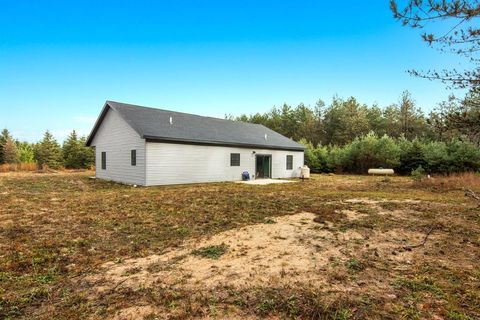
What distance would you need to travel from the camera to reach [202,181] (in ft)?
51.8

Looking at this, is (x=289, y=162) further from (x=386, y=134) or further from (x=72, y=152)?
(x=72, y=152)

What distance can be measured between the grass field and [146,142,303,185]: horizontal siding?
696 cm

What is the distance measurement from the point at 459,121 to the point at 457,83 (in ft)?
1.42

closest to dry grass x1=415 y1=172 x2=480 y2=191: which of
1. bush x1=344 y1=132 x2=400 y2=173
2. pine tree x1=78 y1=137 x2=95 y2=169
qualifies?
bush x1=344 y1=132 x2=400 y2=173

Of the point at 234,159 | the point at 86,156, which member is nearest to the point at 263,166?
the point at 234,159

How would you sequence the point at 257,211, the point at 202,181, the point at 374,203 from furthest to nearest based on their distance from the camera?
A: the point at 202,181 → the point at 374,203 → the point at 257,211

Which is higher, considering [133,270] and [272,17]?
[272,17]

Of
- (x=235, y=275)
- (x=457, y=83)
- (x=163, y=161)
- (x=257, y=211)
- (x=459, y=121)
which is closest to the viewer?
(x=459, y=121)

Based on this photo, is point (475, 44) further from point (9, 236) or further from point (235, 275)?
point (9, 236)

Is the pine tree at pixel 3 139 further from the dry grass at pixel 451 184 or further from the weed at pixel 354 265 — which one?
the dry grass at pixel 451 184

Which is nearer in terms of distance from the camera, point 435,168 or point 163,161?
point 163,161

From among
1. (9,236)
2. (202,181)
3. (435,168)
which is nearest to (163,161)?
(202,181)

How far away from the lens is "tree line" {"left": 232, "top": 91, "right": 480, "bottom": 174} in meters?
2.55

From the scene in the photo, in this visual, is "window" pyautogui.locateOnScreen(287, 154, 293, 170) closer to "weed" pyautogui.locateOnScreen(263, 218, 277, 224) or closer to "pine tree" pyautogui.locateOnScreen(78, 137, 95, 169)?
"weed" pyautogui.locateOnScreen(263, 218, 277, 224)
